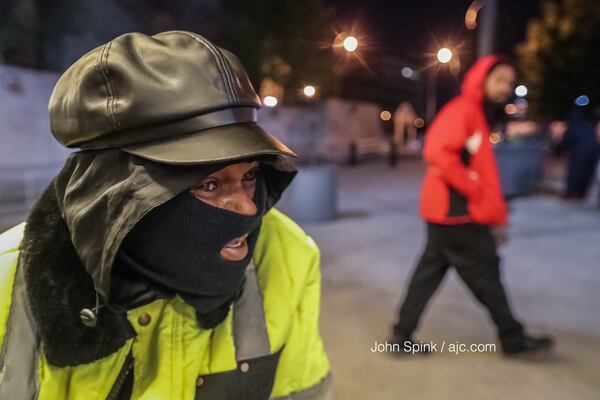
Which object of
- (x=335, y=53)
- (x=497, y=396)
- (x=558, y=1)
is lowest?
(x=497, y=396)

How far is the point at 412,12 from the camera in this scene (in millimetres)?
3193

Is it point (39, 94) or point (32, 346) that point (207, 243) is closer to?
point (32, 346)

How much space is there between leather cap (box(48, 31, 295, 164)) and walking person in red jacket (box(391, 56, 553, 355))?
1.98 metres

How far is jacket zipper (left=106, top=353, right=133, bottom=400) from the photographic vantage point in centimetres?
107

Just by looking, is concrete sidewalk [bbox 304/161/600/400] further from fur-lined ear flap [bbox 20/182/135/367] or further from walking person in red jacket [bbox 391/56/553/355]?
fur-lined ear flap [bbox 20/182/135/367]

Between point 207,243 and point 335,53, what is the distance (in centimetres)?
141

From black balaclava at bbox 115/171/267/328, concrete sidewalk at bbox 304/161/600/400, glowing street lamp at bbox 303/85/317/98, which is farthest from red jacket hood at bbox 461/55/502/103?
black balaclava at bbox 115/171/267/328

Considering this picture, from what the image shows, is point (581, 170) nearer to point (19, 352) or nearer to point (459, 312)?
point (459, 312)

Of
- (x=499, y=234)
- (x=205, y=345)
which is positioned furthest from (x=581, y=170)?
(x=205, y=345)

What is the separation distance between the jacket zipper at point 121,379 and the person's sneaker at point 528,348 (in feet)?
8.10

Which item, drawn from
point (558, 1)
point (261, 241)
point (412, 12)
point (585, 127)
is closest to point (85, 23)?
point (412, 12)

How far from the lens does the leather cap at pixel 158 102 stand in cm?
93

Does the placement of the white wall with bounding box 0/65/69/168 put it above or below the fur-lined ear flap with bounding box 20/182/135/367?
above

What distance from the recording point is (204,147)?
96cm
